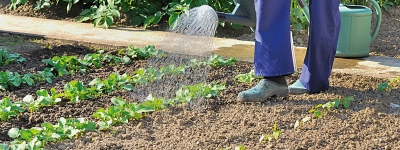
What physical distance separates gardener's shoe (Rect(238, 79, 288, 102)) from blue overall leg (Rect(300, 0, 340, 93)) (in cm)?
18

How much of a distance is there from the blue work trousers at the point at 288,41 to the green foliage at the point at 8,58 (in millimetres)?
1692

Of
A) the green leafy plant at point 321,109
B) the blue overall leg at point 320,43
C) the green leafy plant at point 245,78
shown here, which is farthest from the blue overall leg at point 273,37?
the green leafy plant at point 245,78

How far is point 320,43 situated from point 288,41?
207mm

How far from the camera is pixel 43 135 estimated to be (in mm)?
2994

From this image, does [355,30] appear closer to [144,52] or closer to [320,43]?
[320,43]

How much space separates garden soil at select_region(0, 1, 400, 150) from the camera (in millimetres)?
3010

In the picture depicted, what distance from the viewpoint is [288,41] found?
140 inches

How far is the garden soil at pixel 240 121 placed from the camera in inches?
118

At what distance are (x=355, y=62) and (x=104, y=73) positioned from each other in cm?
162

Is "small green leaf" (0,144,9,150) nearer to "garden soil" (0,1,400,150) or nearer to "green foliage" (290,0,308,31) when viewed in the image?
"garden soil" (0,1,400,150)

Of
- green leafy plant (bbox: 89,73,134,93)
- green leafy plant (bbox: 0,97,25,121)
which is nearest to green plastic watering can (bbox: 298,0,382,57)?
green leafy plant (bbox: 89,73,134,93)

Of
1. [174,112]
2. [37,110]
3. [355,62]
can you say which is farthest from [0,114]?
[355,62]

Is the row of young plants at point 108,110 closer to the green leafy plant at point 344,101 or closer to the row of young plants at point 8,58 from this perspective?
the green leafy plant at point 344,101

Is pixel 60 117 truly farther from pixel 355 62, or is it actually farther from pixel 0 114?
pixel 355 62
